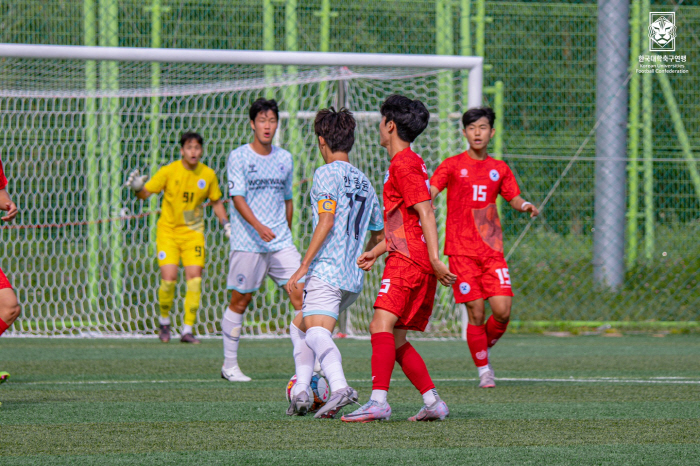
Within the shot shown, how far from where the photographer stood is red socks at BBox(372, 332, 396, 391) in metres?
4.54

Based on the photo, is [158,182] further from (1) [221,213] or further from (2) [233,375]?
(2) [233,375]

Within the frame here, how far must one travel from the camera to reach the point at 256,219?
263 inches

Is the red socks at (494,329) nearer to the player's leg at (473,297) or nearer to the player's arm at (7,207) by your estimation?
the player's leg at (473,297)

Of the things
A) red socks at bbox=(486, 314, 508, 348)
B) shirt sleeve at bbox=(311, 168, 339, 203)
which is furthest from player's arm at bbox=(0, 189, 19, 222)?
red socks at bbox=(486, 314, 508, 348)

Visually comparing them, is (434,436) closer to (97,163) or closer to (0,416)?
(0,416)

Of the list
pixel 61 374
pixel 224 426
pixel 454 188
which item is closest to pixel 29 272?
Answer: pixel 61 374

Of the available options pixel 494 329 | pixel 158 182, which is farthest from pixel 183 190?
pixel 494 329

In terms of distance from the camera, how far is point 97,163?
424 inches

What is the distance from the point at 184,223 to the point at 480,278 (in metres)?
3.89

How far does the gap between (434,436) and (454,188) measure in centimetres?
262

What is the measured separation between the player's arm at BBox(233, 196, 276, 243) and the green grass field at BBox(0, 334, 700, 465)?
101 cm

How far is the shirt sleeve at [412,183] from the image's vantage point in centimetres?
459

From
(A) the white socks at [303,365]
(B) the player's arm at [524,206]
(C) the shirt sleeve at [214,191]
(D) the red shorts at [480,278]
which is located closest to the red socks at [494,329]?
(D) the red shorts at [480,278]

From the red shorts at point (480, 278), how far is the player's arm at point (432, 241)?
70.3 inches
